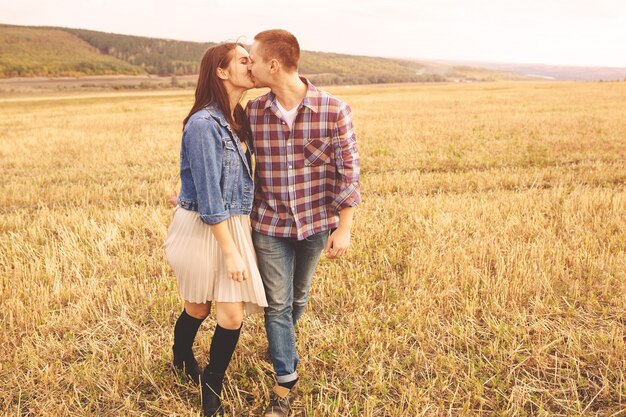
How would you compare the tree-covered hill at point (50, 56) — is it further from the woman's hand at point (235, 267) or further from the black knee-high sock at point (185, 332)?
the woman's hand at point (235, 267)

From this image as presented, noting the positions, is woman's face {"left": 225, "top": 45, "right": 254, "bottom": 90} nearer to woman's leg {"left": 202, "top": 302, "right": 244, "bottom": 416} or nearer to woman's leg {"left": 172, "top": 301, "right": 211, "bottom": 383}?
woman's leg {"left": 202, "top": 302, "right": 244, "bottom": 416}

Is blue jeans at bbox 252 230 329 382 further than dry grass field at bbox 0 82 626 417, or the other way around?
dry grass field at bbox 0 82 626 417

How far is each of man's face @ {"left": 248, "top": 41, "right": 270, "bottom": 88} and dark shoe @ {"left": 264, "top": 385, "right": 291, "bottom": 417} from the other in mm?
1924

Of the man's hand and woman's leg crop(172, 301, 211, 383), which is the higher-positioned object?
the man's hand

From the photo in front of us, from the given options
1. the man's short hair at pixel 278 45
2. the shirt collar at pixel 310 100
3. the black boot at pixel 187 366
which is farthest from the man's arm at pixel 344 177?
the black boot at pixel 187 366

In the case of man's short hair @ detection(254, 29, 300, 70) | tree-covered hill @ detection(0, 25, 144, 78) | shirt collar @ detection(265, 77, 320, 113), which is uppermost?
tree-covered hill @ detection(0, 25, 144, 78)

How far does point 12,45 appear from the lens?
6058 inches

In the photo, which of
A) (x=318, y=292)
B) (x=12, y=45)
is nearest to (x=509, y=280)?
(x=318, y=292)

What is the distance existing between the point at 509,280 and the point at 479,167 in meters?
6.66

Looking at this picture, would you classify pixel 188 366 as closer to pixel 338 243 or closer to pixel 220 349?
pixel 220 349

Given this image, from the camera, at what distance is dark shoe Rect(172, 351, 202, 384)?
10.5 feet

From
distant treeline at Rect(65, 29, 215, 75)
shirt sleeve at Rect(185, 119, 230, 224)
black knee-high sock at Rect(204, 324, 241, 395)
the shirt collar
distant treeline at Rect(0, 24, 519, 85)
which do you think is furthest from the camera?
distant treeline at Rect(65, 29, 215, 75)

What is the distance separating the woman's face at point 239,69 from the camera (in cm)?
261

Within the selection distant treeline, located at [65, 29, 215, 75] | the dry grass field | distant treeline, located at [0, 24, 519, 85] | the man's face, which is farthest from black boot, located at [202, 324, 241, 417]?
distant treeline, located at [65, 29, 215, 75]
